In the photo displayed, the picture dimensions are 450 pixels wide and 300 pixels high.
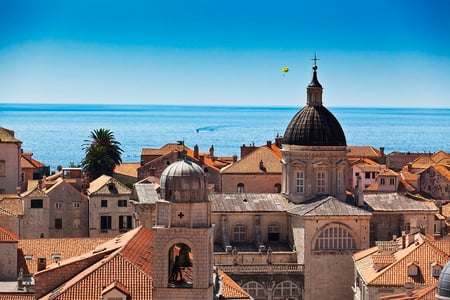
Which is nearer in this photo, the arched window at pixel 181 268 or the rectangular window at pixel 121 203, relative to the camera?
the arched window at pixel 181 268

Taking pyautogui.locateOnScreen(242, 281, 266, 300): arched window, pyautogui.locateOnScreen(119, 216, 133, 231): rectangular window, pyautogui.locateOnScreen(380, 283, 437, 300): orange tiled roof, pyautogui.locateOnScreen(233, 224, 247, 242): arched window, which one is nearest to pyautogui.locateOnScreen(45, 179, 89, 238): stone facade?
pyautogui.locateOnScreen(119, 216, 133, 231): rectangular window

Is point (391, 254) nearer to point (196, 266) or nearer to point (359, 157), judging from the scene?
point (196, 266)

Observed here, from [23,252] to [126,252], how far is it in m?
18.4

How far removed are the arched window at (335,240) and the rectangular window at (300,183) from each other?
5571 mm

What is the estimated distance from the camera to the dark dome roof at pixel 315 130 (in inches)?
3167

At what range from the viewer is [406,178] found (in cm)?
12662

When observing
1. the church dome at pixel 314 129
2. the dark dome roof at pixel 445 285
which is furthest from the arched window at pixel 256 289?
the dark dome roof at pixel 445 285

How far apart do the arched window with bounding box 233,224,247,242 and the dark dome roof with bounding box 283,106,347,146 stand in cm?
604

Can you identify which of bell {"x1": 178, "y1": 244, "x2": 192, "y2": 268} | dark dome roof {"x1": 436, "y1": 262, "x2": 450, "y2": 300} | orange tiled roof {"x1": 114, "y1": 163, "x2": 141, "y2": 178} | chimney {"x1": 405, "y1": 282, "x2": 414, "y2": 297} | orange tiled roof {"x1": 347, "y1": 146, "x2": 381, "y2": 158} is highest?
orange tiled roof {"x1": 347, "y1": 146, "x2": 381, "y2": 158}

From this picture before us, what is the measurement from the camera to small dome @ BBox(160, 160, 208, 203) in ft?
140

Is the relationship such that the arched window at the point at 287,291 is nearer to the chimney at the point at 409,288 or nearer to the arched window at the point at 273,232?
the arched window at the point at 273,232

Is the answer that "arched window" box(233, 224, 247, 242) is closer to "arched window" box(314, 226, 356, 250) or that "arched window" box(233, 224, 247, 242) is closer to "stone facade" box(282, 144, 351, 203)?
"stone facade" box(282, 144, 351, 203)

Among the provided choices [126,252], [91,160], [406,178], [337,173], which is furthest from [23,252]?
[406,178]

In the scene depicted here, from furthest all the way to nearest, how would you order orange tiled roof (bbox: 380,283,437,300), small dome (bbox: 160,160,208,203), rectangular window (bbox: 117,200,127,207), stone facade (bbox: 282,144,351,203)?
rectangular window (bbox: 117,200,127,207) < stone facade (bbox: 282,144,351,203) < orange tiled roof (bbox: 380,283,437,300) < small dome (bbox: 160,160,208,203)
